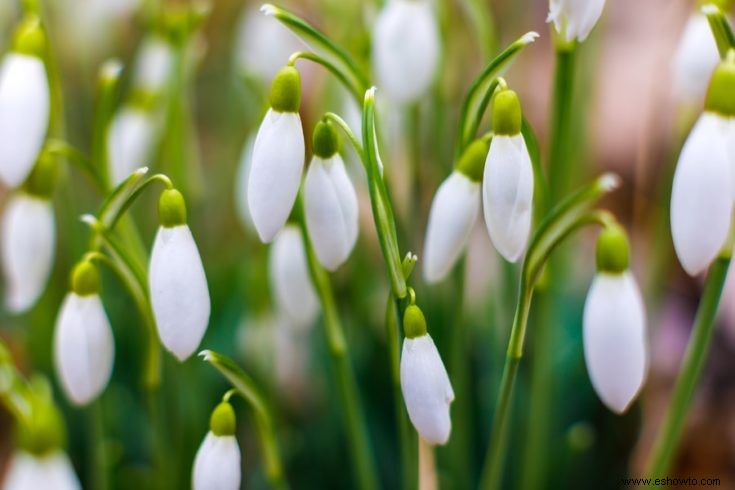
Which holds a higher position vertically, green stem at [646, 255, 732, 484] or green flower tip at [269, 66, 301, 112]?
Answer: green flower tip at [269, 66, 301, 112]

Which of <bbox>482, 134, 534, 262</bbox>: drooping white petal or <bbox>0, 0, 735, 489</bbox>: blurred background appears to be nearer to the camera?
<bbox>482, 134, 534, 262</bbox>: drooping white petal

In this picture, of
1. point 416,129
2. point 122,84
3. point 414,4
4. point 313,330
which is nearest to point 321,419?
point 313,330

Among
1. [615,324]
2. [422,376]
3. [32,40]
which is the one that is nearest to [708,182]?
[615,324]

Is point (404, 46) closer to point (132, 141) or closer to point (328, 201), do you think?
point (328, 201)

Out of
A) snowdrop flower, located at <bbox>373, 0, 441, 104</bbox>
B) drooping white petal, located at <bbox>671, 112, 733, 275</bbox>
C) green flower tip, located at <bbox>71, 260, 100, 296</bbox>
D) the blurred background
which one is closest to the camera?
drooping white petal, located at <bbox>671, 112, 733, 275</bbox>

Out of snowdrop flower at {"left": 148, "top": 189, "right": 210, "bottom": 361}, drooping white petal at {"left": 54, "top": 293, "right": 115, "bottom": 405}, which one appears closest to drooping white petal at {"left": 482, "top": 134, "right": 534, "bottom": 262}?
snowdrop flower at {"left": 148, "top": 189, "right": 210, "bottom": 361}

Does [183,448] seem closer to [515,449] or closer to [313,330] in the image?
[313,330]

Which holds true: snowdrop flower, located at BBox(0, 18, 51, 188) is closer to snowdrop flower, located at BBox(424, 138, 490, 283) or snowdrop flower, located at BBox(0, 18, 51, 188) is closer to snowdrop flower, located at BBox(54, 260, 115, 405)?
snowdrop flower, located at BBox(54, 260, 115, 405)

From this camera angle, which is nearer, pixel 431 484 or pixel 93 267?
pixel 93 267
